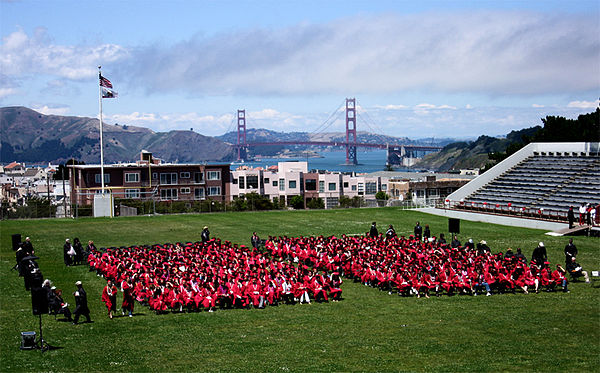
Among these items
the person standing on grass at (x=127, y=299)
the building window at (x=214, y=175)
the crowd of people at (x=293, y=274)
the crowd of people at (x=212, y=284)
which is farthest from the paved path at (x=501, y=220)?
the building window at (x=214, y=175)

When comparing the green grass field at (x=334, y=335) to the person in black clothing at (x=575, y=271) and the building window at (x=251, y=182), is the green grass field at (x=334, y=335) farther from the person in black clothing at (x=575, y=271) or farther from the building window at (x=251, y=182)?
the building window at (x=251, y=182)

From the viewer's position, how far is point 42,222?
46.2 metres

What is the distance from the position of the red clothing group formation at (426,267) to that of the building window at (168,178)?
53.3 meters

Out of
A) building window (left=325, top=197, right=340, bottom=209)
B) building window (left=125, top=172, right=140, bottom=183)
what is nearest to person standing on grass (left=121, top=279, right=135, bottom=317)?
building window (left=325, top=197, right=340, bottom=209)

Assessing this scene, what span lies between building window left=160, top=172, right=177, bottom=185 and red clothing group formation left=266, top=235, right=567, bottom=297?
175 ft

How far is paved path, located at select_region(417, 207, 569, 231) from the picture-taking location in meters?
42.8

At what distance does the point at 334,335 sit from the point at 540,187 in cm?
3771

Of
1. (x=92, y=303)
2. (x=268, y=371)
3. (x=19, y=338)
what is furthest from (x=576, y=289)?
(x=19, y=338)

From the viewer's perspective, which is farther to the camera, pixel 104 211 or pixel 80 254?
Answer: pixel 104 211

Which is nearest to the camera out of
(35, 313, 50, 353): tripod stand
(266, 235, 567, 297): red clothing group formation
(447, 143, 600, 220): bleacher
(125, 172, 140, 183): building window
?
(35, 313, 50, 353): tripod stand

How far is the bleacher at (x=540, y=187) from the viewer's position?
46.8 metres

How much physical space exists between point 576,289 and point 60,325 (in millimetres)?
18690

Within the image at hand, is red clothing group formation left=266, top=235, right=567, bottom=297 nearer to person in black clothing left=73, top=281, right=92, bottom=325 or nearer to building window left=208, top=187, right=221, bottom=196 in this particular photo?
person in black clothing left=73, top=281, right=92, bottom=325

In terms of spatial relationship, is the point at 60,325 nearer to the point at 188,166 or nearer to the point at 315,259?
the point at 315,259
